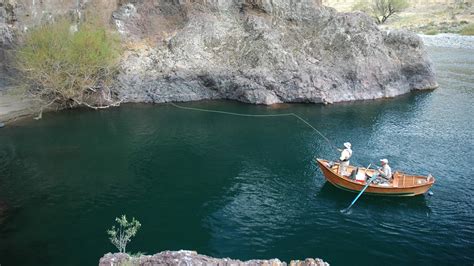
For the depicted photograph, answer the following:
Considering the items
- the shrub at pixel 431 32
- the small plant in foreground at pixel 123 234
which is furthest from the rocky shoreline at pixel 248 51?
the shrub at pixel 431 32

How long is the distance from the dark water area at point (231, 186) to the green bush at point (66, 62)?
2.90m

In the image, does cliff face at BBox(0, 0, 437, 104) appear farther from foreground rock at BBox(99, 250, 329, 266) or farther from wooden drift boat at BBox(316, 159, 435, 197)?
foreground rock at BBox(99, 250, 329, 266)

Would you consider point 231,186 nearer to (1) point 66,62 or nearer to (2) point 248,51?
(1) point 66,62

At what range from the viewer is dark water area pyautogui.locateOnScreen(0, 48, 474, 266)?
2734 cm

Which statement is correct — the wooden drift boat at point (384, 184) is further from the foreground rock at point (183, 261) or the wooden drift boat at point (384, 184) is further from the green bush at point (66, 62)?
the green bush at point (66, 62)

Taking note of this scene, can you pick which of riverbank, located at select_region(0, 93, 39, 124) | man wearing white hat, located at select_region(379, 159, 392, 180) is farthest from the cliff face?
man wearing white hat, located at select_region(379, 159, 392, 180)

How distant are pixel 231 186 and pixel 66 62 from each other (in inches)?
1083

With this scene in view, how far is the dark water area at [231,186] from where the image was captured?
89.7ft

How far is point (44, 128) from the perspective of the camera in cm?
4853

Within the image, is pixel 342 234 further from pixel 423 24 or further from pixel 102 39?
pixel 423 24

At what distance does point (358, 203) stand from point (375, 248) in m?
5.97

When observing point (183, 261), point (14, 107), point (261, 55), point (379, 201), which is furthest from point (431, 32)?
point (183, 261)

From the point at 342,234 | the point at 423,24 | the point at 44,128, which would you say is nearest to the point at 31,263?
the point at 342,234

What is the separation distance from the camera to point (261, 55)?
2399 inches
